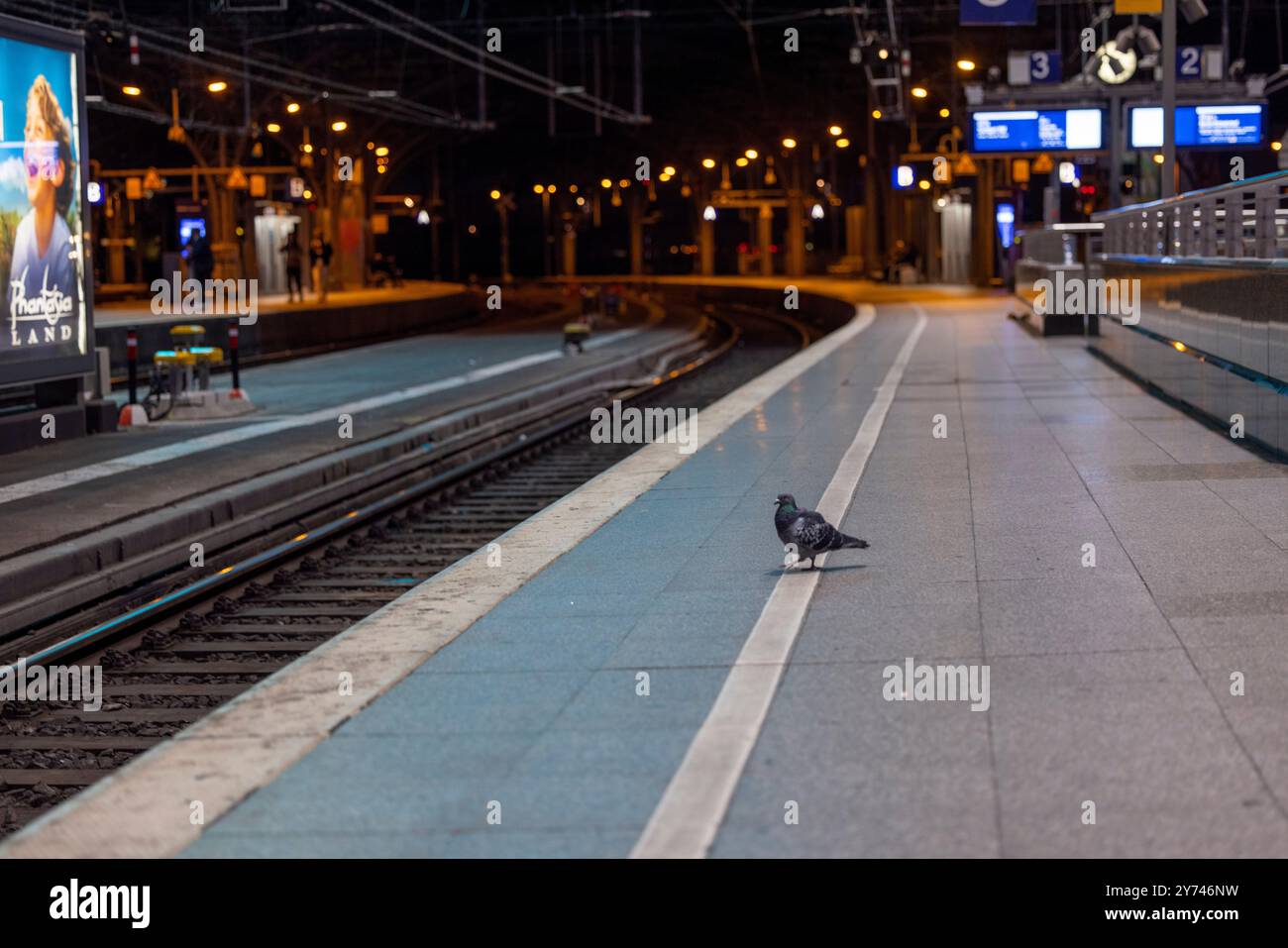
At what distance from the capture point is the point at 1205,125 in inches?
1639

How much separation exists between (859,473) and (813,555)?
171 inches

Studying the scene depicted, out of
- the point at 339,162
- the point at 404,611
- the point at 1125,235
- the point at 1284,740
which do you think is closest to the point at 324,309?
the point at 339,162

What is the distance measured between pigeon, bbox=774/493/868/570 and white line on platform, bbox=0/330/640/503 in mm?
7912

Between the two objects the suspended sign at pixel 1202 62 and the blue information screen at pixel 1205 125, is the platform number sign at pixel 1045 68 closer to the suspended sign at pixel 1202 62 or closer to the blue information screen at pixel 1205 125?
the blue information screen at pixel 1205 125

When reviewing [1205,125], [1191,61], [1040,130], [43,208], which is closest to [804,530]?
[43,208]

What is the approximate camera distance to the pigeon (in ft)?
30.7

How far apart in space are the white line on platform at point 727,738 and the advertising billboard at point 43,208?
419 inches

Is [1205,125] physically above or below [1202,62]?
below

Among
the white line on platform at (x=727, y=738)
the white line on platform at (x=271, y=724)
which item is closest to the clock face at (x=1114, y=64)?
the white line on platform at (x=271, y=724)

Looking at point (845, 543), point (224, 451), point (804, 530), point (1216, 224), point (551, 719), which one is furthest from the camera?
point (224, 451)

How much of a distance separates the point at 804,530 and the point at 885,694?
2546 millimetres

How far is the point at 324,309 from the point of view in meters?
45.8

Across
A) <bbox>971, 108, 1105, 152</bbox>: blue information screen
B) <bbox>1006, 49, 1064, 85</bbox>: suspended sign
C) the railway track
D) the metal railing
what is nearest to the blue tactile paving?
Answer: the railway track

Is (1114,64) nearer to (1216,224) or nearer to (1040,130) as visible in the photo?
(1040,130)
